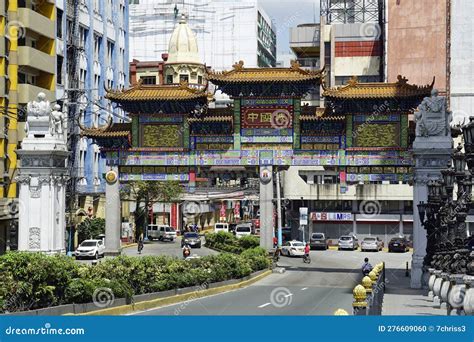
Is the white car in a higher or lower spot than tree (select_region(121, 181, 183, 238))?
lower

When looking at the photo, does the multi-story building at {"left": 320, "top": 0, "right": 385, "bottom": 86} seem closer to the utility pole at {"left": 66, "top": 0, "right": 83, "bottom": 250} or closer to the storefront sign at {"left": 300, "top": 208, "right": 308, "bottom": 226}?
the storefront sign at {"left": 300, "top": 208, "right": 308, "bottom": 226}

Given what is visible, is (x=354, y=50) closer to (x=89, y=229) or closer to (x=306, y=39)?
(x=306, y=39)

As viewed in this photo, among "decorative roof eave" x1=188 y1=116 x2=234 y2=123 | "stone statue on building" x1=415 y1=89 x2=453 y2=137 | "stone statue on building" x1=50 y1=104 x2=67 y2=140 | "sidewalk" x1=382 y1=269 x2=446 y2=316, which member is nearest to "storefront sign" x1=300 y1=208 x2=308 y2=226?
"sidewalk" x1=382 y1=269 x2=446 y2=316

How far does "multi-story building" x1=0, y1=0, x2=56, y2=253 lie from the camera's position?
56594mm

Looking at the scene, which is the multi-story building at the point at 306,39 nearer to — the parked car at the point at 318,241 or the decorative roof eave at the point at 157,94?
the parked car at the point at 318,241

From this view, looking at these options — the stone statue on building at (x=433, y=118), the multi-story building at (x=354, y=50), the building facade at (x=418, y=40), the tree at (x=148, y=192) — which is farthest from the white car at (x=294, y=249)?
the multi-story building at (x=354, y=50)

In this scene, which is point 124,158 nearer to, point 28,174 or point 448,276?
point 28,174

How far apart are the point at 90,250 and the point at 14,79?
1258cm

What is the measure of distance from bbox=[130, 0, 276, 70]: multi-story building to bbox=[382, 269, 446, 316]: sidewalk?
8811cm

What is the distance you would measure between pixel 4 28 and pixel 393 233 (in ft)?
120

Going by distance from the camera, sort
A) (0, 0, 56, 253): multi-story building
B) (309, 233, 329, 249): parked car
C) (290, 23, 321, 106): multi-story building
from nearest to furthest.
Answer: (0, 0, 56, 253): multi-story building < (309, 233, 329, 249): parked car < (290, 23, 321, 106): multi-story building

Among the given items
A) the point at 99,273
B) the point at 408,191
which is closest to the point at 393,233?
the point at 408,191

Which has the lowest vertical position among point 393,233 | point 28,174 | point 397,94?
point 393,233

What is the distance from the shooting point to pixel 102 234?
68.4 m
